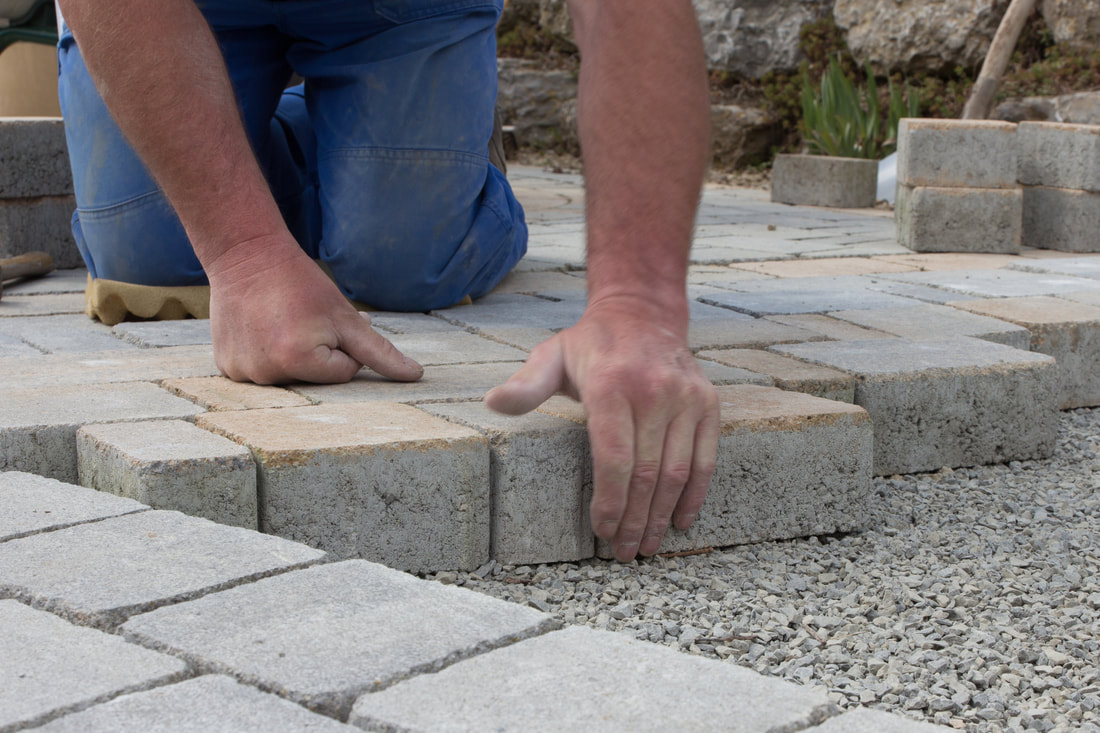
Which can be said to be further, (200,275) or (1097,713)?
(200,275)

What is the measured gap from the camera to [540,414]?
1.88 metres

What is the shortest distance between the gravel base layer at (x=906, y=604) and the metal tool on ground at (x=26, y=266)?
7.45 feet

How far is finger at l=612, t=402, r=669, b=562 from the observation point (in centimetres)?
163

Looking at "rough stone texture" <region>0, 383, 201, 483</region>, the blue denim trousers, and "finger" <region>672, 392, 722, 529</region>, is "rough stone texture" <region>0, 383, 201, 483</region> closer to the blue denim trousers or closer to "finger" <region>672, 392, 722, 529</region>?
"finger" <region>672, 392, 722, 529</region>

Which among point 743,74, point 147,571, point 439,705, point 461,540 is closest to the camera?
point 439,705

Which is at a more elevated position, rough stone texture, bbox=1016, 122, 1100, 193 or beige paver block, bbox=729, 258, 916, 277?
rough stone texture, bbox=1016, 122, 1100, 193

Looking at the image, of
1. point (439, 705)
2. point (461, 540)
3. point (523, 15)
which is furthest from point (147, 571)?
point (523, 15)

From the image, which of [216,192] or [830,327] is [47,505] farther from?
[830,327]

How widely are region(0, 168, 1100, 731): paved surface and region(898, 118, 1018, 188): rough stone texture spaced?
1044 mm

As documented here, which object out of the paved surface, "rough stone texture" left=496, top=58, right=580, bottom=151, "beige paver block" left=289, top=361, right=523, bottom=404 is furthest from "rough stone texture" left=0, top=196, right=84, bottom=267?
"rough stone texture" left=496, top=58, right=580, bottom=151

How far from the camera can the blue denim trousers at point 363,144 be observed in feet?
9.37

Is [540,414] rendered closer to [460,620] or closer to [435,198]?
[460,620]

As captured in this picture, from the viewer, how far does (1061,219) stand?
452 cm

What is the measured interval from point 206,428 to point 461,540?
0.43 meters
